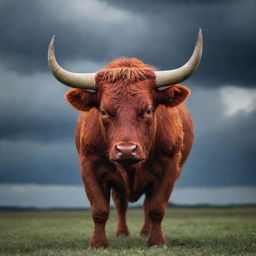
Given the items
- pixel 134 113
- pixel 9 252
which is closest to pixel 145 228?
pixel 9 252

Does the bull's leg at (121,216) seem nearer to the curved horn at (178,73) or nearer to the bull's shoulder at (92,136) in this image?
the bull's shoulder at (92,136)

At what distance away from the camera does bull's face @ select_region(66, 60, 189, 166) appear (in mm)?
7055

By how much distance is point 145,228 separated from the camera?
11664mm

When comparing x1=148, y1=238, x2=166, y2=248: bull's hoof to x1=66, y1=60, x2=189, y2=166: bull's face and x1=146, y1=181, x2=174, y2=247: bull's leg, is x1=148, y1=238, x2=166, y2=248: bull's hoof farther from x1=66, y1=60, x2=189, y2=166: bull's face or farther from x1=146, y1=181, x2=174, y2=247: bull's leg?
x1=66, y1=60, x2=189, y2=166: bull's face

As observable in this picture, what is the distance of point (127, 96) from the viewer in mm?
7465

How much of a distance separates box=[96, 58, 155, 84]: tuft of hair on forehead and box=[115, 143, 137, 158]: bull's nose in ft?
3.88

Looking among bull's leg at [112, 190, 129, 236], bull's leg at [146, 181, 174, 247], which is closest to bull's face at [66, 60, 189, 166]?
bull's leg at [146, 181, 174, 247]

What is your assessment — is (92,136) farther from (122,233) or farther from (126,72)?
(122,233)

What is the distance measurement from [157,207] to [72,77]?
2582mm

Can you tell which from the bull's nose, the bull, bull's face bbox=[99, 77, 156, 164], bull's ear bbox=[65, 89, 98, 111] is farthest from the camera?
bull's ear bbox=[65, 89, 98, 111]

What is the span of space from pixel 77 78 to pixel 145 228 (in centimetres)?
481

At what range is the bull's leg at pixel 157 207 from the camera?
27.9ft

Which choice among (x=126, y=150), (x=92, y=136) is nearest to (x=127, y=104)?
(x=126, y=150)

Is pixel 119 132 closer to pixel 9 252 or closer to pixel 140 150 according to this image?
pixel 140 150
